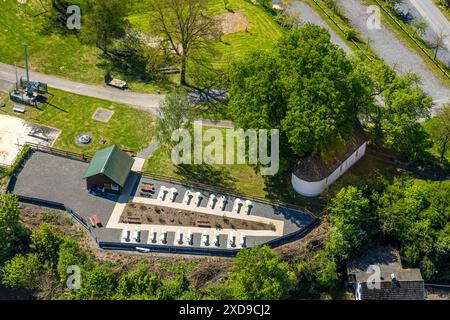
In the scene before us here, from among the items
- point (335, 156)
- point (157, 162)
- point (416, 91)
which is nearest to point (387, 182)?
point (335, 156)

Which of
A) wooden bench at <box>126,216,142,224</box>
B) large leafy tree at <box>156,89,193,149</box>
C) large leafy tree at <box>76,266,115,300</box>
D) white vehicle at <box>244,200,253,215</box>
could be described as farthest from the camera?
large leafy tree at <box>156,89,193,149</box>

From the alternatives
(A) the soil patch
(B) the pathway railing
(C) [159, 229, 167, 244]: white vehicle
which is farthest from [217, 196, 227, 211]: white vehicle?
(C) [159, 229, 167, 244]: white vehicle

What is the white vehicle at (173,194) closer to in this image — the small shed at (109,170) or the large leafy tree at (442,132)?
the small shed at (109,170)

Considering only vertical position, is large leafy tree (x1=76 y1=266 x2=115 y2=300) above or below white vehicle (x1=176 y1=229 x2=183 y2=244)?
below

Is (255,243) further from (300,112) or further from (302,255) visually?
(300,112)

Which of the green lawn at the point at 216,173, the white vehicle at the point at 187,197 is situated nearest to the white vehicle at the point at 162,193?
the white vehicle at the point at 187,197

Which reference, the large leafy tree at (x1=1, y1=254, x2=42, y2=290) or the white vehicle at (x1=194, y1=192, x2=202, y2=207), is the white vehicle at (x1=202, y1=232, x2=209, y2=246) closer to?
the white vehicle at (x1=194, y1=192, x2=202, y2=207)
